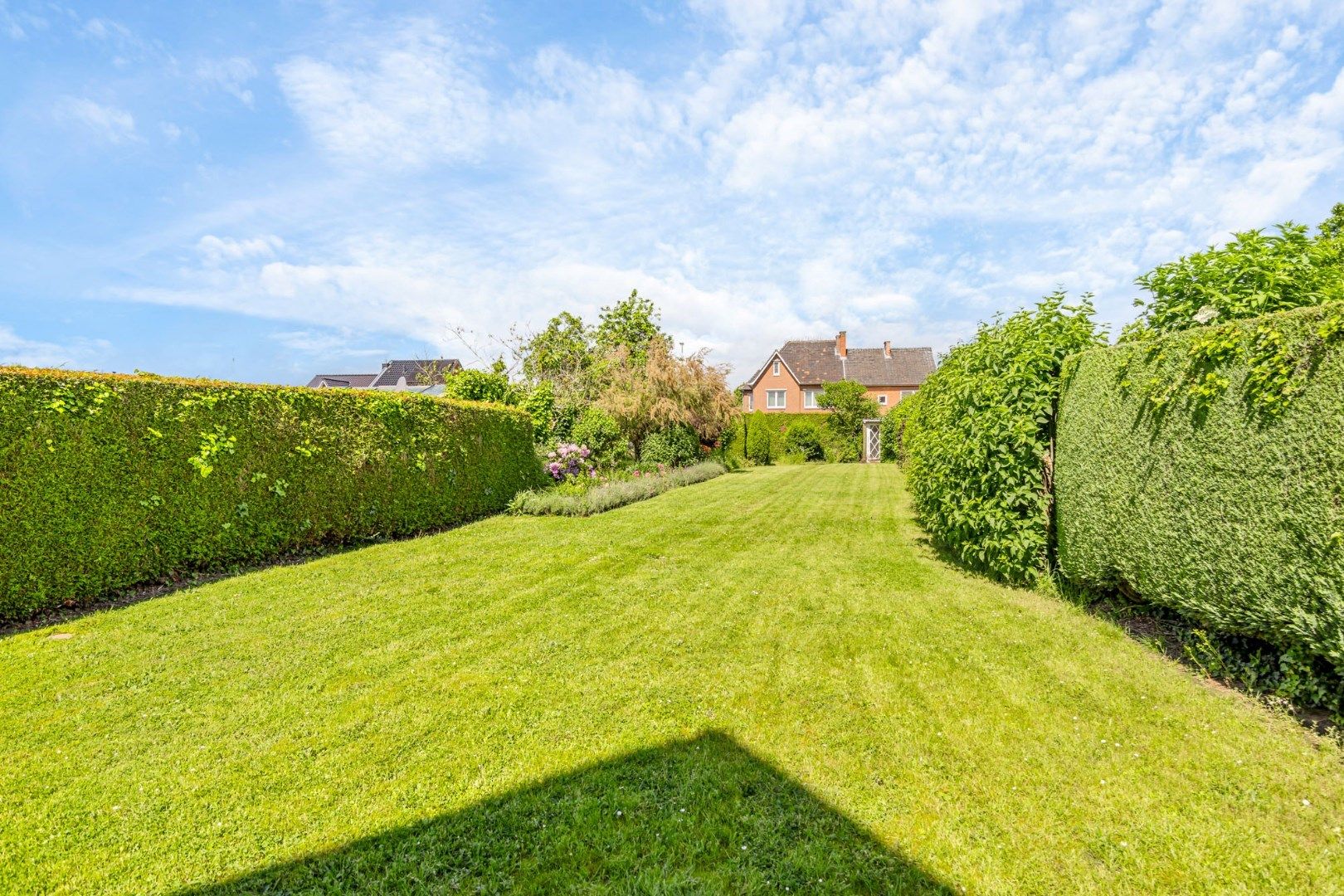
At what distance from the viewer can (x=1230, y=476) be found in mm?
3623

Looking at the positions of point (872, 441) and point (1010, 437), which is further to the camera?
point (872, 441)

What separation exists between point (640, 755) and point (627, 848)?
2.26 feet

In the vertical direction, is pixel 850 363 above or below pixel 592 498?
above

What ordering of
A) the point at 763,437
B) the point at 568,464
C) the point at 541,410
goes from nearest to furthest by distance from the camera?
the point at 568,464 < the point at 541,410 < the point at 763,437

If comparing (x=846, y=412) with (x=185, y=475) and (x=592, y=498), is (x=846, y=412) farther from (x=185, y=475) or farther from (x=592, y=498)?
(x=185, y=475)

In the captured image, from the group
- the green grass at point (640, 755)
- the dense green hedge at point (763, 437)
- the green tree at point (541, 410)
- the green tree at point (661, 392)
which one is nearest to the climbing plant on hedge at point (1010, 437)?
the green grass at point (640, 755)

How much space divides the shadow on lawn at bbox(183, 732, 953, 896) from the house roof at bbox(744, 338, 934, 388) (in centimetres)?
3893

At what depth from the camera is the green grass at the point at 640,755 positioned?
2.27 m

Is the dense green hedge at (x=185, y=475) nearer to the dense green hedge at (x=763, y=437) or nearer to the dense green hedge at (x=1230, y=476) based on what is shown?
the dense green hedge at (x=1230, y=476)

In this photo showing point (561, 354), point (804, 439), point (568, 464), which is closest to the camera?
point (568, 464)

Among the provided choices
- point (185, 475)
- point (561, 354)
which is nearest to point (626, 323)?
point (561, 354)

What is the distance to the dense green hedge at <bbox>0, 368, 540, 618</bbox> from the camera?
538 centimetres

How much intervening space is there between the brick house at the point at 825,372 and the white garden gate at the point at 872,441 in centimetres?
1190

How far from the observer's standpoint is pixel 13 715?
135 inches
